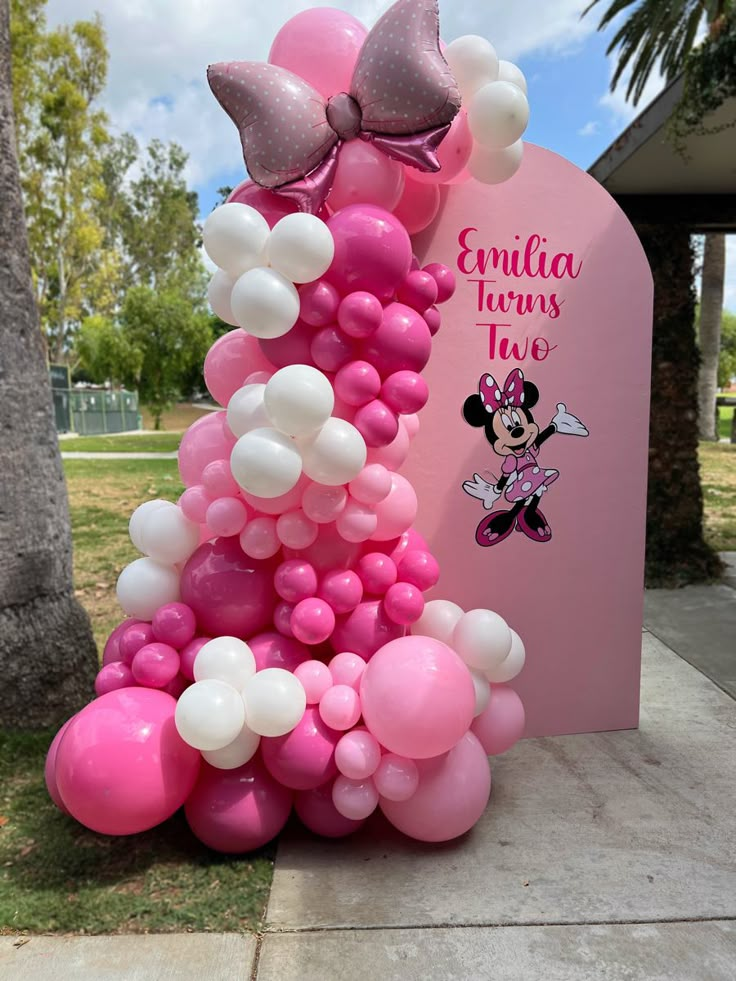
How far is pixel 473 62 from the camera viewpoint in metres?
2.82

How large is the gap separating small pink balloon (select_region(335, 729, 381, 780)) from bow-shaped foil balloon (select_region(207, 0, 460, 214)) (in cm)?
185

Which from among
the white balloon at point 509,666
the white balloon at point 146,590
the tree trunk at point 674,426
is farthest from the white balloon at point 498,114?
the tree trunk at point 674,426

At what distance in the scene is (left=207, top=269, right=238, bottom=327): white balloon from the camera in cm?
279

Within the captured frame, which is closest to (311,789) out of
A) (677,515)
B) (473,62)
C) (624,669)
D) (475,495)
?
(475,495)

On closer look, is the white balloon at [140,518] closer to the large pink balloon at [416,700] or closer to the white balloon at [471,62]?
the large pink balloon at [416,700]

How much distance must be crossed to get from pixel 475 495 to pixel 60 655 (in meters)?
2.07

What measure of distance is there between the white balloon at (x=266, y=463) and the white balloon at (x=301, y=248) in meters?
0.55

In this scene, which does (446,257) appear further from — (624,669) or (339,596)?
(624,669)

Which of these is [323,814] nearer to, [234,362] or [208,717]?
[208,717]

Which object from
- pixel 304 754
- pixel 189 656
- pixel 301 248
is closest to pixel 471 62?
pixel 301 248

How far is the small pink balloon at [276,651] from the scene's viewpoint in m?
2.66

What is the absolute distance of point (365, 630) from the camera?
2.73 meters

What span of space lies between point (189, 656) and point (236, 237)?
1.46 m

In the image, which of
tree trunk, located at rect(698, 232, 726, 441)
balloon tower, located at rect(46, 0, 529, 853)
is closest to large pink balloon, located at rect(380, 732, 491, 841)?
balloon tower, located at rect(46, 0, 529, 853)
